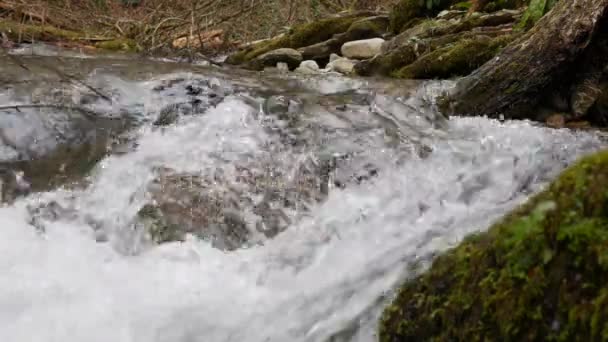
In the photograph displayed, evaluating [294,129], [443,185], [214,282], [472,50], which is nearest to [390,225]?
[443,185]

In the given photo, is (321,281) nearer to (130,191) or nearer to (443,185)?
(443,185)

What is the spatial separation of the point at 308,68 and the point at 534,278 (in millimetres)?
6749

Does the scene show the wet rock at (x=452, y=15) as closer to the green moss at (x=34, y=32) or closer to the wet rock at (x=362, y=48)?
the wet rock at (x=362, y=48)

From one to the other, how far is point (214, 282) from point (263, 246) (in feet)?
1.63

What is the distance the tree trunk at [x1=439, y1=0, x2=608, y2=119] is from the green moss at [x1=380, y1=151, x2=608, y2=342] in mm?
3349

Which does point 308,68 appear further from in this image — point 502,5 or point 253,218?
point 253,218

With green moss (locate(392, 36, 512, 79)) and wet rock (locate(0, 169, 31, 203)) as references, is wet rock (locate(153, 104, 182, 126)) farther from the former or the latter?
green moss (locate(392, 36, 512, 79))

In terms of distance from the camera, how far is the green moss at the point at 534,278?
155cm

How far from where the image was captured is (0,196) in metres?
4.31

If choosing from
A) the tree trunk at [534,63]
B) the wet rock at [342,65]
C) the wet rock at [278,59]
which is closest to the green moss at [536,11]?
the tree trunk at [534,63]

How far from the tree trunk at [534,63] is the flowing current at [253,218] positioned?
0.21m

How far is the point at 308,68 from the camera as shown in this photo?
816cm

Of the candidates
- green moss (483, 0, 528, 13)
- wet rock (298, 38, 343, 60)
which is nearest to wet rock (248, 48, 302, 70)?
A: wet rock (298, 38, 343, 60)

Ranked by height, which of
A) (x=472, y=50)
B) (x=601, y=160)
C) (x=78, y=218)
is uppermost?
(x=601, y=160)
